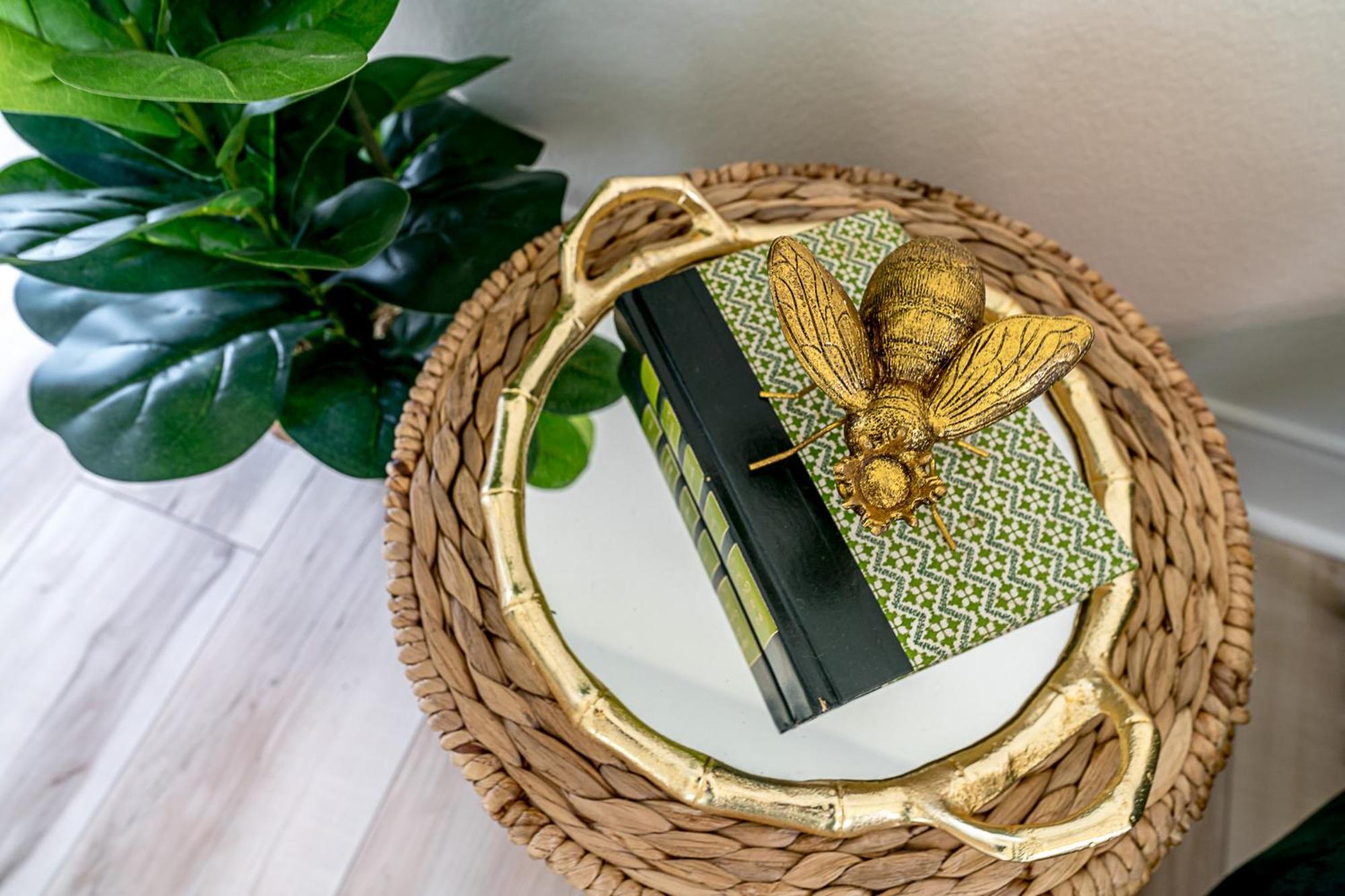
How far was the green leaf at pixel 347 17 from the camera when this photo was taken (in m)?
0.56

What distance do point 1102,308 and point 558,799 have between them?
519mm

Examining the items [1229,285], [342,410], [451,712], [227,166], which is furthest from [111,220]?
[1229,285]

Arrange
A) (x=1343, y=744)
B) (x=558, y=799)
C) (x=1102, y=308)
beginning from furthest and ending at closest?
(x=1343, y=744)
(x=1102, y=308)
(x=558, y=799)

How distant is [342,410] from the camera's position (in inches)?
29.7

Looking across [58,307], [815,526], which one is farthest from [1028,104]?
[58,307]

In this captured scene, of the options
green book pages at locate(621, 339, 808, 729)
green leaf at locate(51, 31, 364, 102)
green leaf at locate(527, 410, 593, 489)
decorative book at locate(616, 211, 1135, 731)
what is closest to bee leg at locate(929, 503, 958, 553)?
decorative book at locate(616, 211, 1135, 731)

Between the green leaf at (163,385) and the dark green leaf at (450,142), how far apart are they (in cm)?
21

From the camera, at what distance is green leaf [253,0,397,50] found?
1.83 feet

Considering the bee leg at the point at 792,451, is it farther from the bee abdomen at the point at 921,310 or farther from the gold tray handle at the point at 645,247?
the gold tray handle at the point at 645,247

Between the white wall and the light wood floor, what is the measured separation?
0.44 metres

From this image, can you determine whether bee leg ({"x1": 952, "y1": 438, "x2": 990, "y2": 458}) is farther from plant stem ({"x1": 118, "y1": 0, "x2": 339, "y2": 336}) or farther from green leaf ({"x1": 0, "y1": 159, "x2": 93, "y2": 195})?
green leaf ({"x1": 0, "y1": 159, "x2": 93, "y2": 195})

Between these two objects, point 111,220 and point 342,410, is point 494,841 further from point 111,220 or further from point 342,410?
point 111,220

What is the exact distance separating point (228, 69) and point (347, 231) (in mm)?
176

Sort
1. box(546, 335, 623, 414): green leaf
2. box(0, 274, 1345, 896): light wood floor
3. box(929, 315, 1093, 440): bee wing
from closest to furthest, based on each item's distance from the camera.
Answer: box(929, 315, 1093, 440): bee wing → box(546, 335, 623, 414): green leaf → box(0, 274, 1345, 896): light wood floor
